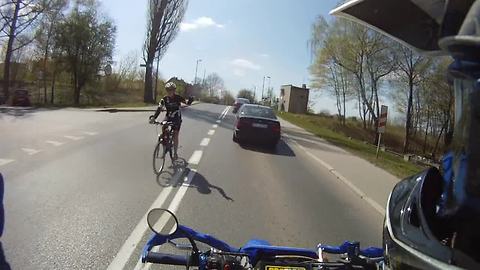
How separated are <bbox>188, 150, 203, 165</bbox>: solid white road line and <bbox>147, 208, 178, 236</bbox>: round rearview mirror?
10063 mm

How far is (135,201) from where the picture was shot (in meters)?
8.10

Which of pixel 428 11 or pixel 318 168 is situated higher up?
pixel 428 11

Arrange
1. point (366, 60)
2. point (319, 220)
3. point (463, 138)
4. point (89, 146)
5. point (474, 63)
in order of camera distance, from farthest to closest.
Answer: point (366, 60) < point (89, 146) < point (319, 220) < point (463, 138) < point (474, 63)

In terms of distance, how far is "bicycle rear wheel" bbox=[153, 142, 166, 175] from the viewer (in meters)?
11.2

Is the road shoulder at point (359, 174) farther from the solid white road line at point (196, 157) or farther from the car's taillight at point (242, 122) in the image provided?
the solid white road line at point (196, 157)

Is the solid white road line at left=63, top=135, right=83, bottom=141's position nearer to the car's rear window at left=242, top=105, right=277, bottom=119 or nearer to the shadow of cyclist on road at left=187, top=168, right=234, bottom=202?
the car's rear window at left=242, top=105, right=277, bottom=119

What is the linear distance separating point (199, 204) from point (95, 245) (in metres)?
2.80

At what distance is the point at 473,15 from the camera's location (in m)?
1.57

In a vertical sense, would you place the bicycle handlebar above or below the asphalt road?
above

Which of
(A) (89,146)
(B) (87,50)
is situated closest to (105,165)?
(A) (89,146)

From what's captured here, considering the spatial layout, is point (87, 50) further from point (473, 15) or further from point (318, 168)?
point (473, 15)

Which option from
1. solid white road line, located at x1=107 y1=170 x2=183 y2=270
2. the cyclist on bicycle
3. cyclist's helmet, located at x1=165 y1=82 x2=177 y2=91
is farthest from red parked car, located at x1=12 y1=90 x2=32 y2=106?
solid white road line, located at x1=107 y1=170 x2=183 y2=270

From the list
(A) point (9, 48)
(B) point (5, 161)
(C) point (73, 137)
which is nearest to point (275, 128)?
(C) point (73, 137)

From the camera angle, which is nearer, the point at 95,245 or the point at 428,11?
the point at 428,11
